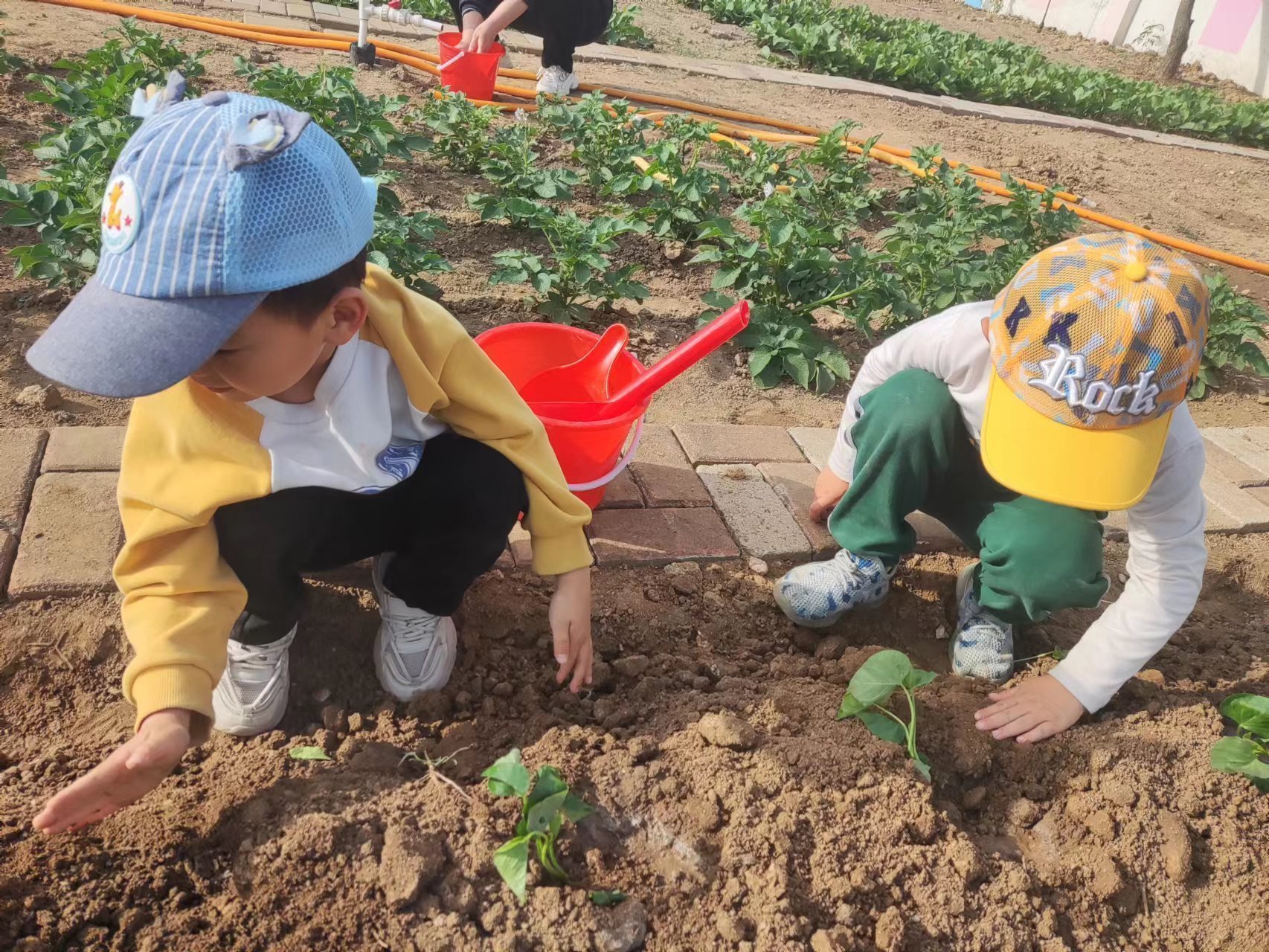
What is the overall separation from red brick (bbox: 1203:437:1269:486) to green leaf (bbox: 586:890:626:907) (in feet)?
7.80

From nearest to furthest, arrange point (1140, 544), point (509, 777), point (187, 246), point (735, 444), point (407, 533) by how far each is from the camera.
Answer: point (187, 246) < point (509, 777) < point (407, 533) < point (1140, 544) < point (735, 444)

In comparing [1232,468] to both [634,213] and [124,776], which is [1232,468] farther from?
[124,776]

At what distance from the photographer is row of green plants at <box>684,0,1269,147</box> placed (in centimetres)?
736

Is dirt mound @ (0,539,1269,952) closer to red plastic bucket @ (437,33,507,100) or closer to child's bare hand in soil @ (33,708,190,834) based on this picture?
child's bare hand in soil @ (33,708,190,834)

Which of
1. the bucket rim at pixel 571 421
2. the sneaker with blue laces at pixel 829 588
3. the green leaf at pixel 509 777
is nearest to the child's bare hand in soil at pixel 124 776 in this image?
the green leaf at pixel 509 777

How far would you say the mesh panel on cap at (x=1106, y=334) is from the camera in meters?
1.48

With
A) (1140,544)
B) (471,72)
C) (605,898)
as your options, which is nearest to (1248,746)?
(1140,544)

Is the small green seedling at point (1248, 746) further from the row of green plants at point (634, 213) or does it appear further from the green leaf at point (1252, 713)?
the row of green plants at point (634, 213)

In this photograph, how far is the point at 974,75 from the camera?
755 centimetres

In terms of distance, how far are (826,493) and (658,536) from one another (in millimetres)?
431

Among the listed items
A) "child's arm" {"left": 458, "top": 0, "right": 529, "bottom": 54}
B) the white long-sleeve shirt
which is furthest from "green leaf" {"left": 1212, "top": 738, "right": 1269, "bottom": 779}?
"child's arm" {"left": 458, "top": 0, "right": 529, "bottom": 54}

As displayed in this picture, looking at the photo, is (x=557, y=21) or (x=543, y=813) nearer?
(x=543, y=813)

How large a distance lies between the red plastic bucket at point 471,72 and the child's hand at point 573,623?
3.67 m

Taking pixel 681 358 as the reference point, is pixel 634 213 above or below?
below
